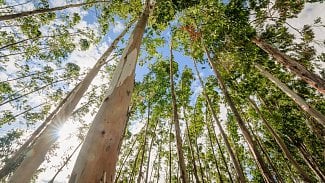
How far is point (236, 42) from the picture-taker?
294 inches

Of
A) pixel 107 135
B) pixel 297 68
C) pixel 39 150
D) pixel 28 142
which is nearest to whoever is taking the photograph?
pixel 107 135

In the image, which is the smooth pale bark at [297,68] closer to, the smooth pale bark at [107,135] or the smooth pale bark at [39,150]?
the smooth pale bark at [107,135]

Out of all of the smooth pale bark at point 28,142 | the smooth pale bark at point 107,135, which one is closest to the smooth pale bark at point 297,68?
the smooth pale bark at point 107,135

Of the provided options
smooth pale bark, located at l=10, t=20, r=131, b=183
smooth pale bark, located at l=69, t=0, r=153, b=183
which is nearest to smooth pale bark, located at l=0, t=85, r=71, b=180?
smooth pale bark, located at l=10, t=20, r=131, b=183

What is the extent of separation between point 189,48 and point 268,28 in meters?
3.96

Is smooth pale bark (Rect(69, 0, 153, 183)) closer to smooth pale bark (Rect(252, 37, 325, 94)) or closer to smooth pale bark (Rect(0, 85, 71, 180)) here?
smooth pale bark (Rect(0, 85, 71, 180))

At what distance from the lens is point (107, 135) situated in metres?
1.41

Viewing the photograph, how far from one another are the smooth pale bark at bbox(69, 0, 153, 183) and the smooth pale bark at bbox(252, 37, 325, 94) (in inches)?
227

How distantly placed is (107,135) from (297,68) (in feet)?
22.2

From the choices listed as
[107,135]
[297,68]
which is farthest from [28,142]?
[297,68]

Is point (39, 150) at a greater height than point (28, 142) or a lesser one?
lesser

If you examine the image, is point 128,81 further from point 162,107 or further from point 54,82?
point 54,82

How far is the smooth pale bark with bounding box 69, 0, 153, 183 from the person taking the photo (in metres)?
1.17

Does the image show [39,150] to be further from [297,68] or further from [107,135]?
[297,68]
